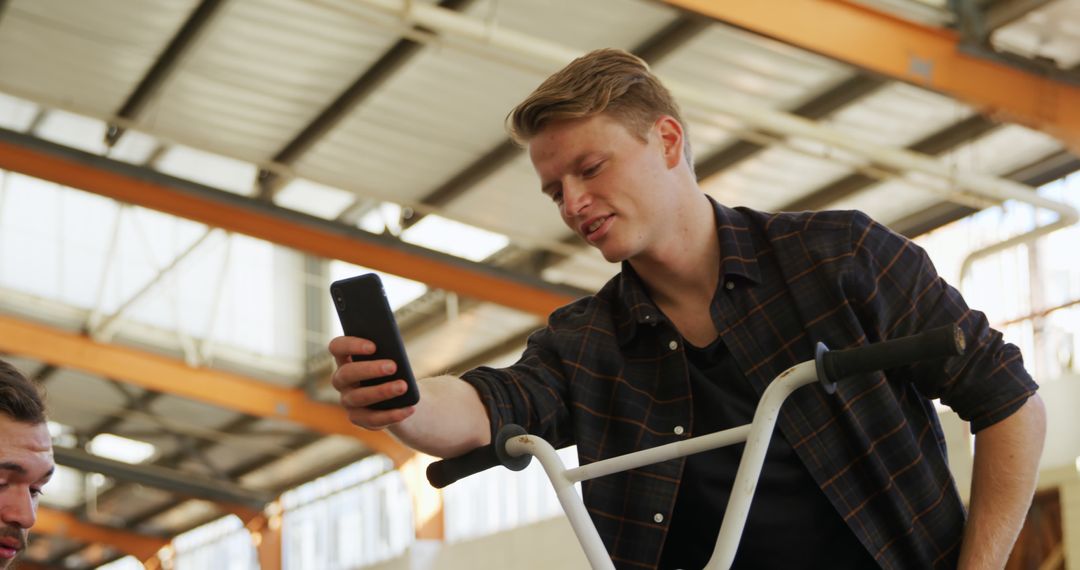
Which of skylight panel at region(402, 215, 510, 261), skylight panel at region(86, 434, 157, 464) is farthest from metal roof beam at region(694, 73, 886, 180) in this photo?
skylight panel at region(86, 434, 157, 464)

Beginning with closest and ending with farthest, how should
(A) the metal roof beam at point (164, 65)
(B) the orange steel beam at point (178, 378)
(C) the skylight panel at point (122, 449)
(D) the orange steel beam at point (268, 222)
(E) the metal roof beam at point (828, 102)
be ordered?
(E) the metal roof beam at point (828, 102), (A) the metal roof beam at point (164, 65), (D) the orange steel beam at point (268, 222), (B) the orange steel beam at point (178, 378), (C) the skylight panel at point (122, 449)

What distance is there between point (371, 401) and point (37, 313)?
17.9 m

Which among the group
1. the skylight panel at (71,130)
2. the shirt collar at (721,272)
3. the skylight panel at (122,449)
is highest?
the skylight panel at (71,130)

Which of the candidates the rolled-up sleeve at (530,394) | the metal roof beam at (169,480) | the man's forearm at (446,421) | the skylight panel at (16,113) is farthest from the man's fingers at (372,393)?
the metal roof beam at (169,480)

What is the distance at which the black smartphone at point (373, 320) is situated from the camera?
7.00 ft

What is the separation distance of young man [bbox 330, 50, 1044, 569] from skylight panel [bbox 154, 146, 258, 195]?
514 inches

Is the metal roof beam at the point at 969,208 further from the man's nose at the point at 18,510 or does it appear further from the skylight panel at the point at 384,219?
the man's nose at the point at 18,510

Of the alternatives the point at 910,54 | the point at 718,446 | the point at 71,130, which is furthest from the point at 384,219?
the point at 718,446

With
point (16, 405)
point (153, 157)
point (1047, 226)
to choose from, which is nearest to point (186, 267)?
point (153, 157)

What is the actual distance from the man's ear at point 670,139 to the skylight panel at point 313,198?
13134 millimetres

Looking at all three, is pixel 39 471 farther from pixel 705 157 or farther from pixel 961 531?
pixel 705 157

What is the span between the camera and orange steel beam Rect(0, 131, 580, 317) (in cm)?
1338

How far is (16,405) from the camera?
263 cm

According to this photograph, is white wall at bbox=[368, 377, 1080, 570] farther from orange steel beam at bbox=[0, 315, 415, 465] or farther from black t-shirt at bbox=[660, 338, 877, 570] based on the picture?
black t-shirt at bbox=[660, 338, 877, 570]
